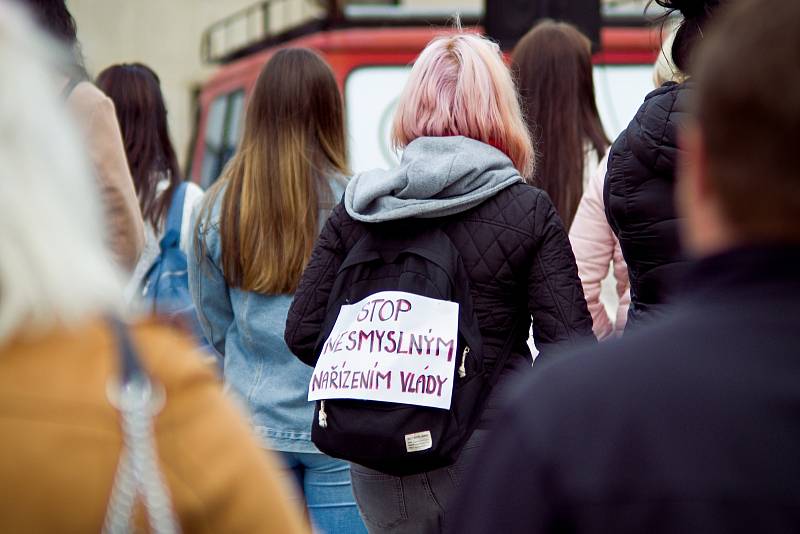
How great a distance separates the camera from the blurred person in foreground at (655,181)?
2842 millimetres

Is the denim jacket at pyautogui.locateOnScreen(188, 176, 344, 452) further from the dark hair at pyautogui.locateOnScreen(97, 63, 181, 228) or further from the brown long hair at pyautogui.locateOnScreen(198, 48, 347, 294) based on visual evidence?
the dark hair at pyautogui.locateOnScreen(97, 63, 181, 228)

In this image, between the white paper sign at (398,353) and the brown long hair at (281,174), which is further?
the brown long hair at (281,174)

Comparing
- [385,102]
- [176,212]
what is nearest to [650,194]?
[176,212]

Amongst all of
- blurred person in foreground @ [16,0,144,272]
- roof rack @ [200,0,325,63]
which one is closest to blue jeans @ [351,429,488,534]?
blurred person in foreground @ [16,0,144,272]

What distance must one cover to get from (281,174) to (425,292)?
0.94 metres

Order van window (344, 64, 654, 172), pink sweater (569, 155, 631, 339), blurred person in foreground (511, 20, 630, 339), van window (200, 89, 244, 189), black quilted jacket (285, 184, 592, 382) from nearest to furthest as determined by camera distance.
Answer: black quilted jacket (285, 184, 592, 382), pink sweater (569, 155, 631, 339), blurred person in foreground (511, 20, 630, 339), van window (344, 64, 654, 172), van window (200, 89, 244, 189)

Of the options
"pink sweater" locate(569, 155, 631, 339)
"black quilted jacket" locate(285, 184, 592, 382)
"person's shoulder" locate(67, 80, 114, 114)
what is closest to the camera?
"black quilted jacket" locate(285, 184, 592, 382)

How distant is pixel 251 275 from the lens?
11.9ft

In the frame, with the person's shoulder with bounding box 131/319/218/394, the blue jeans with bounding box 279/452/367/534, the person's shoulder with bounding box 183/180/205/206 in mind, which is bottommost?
the blue jeans with bounding box 279/452/367/534

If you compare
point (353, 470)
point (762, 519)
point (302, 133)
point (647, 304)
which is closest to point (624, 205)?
point (647, 304)

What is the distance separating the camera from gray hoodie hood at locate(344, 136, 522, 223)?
2.93 metres

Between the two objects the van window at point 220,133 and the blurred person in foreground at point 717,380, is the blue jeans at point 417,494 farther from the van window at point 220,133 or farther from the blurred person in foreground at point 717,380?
the van window at point 220,133

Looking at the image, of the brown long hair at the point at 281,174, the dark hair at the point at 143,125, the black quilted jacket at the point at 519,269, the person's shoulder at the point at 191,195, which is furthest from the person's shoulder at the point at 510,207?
the dark hair at the point at 143,125

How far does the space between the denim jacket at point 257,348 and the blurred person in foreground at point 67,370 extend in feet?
7.39
